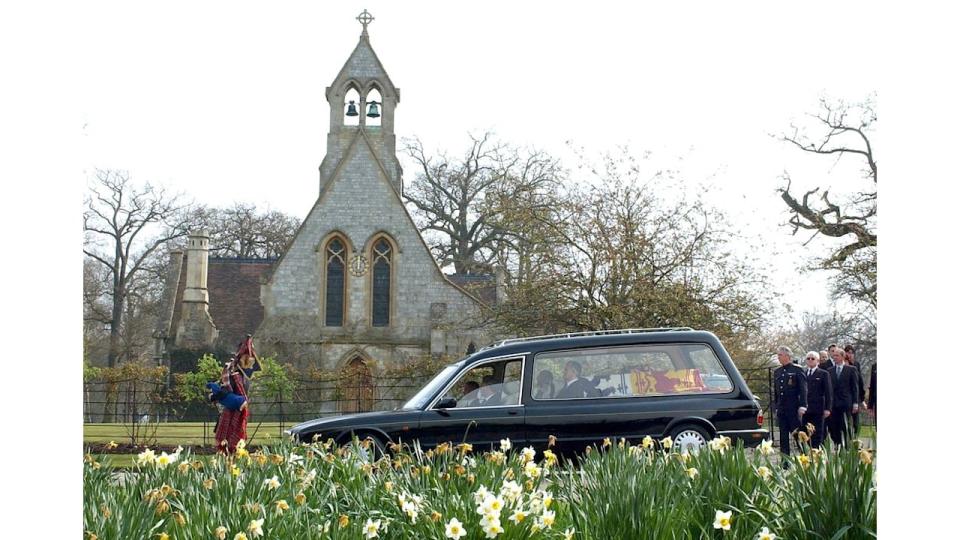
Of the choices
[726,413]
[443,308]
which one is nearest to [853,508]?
[726,413]

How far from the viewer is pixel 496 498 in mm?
4785

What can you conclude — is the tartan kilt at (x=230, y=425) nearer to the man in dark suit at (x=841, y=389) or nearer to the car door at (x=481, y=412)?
the car door at (x=481, y=412)

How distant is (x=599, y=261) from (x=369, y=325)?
14.9 meters

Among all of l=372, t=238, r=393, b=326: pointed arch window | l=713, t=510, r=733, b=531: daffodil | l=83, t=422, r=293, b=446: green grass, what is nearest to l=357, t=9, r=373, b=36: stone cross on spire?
l=372, t=238, r=393, b=326: pointed arch window

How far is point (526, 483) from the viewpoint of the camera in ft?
18.4

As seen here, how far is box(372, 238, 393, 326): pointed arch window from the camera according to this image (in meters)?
36.9

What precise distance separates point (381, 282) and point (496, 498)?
3244 centimetres

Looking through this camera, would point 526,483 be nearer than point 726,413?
Yes

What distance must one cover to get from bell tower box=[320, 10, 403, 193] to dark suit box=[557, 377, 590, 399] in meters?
28.2

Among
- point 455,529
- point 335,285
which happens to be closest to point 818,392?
point 455,529

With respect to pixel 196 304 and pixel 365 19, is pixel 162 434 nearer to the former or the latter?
pixel 196 304

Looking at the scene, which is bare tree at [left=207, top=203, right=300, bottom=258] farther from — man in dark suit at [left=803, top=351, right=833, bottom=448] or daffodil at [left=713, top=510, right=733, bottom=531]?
daffodil at [left=713, top=510, right=733, bottom=531]

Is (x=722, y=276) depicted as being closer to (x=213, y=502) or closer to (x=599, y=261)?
(x=599, y=261)

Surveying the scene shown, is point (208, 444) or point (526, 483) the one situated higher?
point (526, 483)
